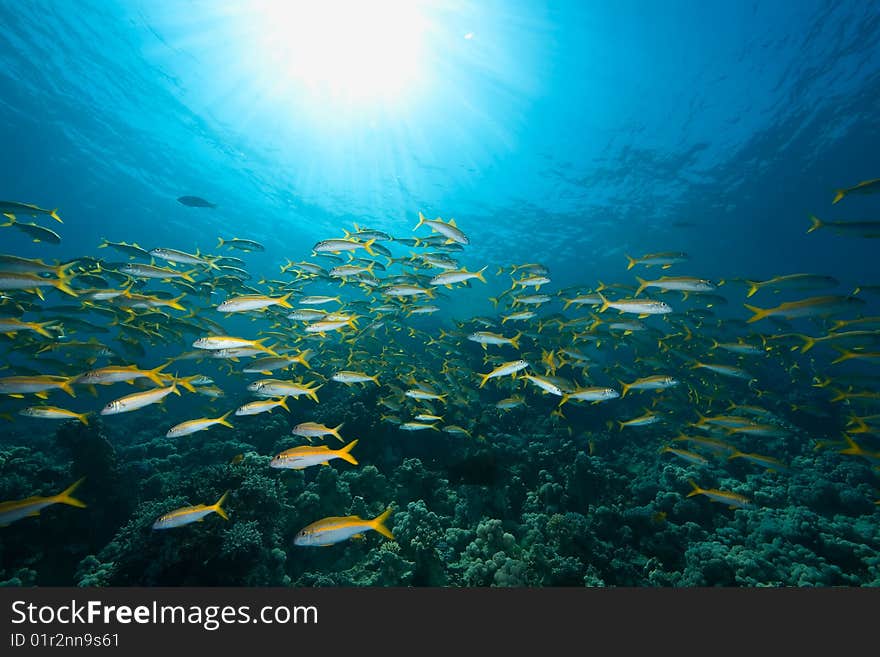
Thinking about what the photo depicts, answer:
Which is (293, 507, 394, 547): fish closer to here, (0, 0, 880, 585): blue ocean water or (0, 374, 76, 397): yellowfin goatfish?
(0, 0, 880, 585): blue ocean water

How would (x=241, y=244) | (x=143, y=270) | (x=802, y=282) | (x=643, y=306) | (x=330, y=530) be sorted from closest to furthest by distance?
A: 1. (x=330, y=530)
2. (x=643, y=306)
3. (x=802, y=282)
4. (x=143, y=270)
5. (x=241, y=244)

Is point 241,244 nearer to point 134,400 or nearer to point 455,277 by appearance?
point 455,277

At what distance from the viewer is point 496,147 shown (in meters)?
26.0

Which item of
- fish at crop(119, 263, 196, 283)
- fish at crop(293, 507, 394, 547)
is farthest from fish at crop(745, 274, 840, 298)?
fish at crop(119, 263, 196, 283)

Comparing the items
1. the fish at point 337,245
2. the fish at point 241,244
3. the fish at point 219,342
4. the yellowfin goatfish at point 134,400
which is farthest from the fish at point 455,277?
the fish at point 241,244

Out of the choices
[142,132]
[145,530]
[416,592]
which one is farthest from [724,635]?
[142,132]

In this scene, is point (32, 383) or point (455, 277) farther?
point (455, 277)

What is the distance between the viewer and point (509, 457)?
781cm

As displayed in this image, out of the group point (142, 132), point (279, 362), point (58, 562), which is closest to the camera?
point (58, 562)

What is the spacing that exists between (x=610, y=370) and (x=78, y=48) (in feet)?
110

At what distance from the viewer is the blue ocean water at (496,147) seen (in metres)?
7.35

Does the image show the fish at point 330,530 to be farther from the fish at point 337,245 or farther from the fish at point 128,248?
the fish at point 128,248

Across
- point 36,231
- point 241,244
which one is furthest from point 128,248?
point 241,244

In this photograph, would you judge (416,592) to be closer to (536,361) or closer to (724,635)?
(724,635)
